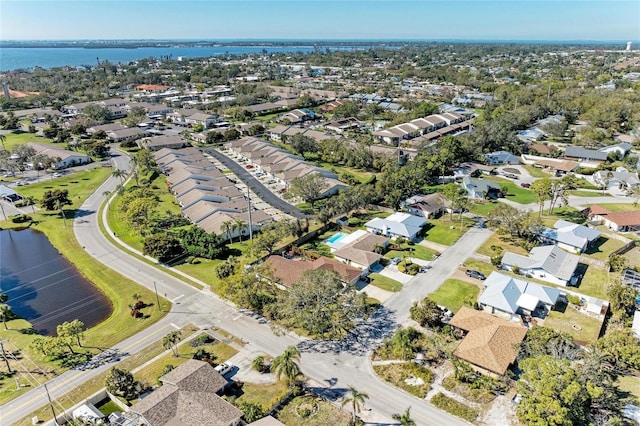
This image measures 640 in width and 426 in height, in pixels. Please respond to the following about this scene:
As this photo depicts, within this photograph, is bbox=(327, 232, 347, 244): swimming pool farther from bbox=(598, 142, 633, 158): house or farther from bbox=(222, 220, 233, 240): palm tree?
bbox=(598, 142, 633, 158): house

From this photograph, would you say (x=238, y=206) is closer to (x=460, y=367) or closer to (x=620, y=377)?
(x=460, y=367)

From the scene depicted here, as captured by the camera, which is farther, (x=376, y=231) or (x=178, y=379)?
(x=376, y=231)

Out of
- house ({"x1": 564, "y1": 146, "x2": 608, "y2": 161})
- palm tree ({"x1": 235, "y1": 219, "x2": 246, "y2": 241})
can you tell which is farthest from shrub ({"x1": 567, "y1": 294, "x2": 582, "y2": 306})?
house ({"x1": 564, "y1": 146, "x2": 608, "y2": 161})

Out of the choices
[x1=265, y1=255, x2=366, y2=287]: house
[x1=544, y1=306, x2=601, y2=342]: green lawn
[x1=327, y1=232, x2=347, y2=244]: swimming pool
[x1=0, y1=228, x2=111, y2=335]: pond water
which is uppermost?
[x1=265, y1=255, x2=366, y2=287]: house


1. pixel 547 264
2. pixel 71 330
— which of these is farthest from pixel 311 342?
pixel 547 264

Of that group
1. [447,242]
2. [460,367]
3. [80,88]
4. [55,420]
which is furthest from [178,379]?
[80,88]

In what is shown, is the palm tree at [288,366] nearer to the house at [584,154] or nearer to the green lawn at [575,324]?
the green lawn at [575,324]

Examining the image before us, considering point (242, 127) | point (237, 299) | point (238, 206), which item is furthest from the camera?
point (242, 127)
